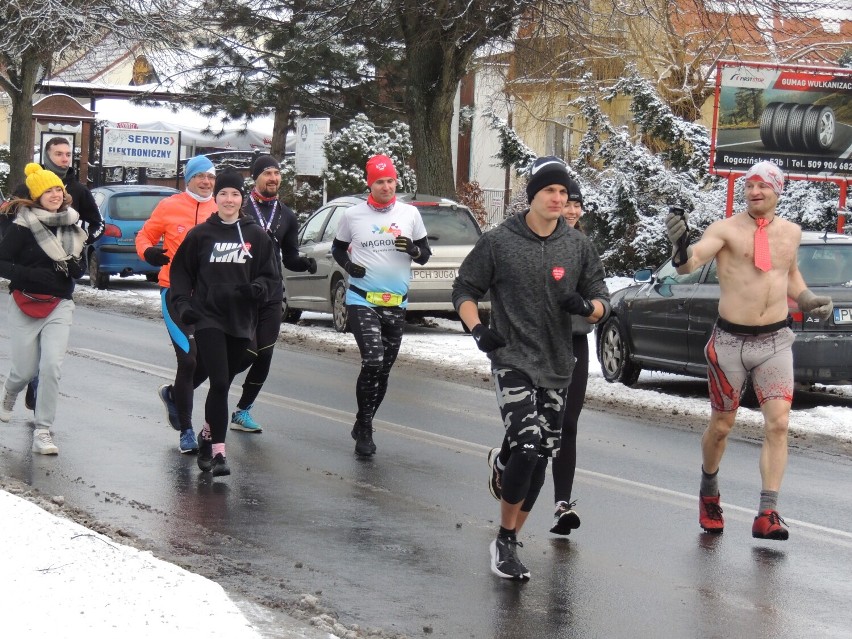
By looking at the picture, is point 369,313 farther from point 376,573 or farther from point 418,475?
point 376,573

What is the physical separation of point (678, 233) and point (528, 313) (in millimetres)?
1029

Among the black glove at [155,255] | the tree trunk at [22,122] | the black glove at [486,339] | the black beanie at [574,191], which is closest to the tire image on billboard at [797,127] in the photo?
the black glove at [155,255]

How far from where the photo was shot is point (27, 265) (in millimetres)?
9352

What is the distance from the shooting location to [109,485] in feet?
27.3

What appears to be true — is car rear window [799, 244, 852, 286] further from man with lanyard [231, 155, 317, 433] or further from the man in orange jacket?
the man in orange jacket

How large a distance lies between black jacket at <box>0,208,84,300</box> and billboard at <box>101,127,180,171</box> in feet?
89.1

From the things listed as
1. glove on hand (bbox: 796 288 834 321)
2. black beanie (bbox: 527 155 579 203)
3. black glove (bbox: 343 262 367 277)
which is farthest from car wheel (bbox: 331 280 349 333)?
black beanie (bbox: 527 155 579 203)

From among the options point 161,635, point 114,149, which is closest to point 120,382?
point 161,635

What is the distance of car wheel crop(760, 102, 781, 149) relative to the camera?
21922mm

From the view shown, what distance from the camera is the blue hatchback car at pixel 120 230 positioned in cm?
2473

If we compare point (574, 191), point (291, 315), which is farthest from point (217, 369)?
point (291, 315)

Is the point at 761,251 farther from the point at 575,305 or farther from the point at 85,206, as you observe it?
the point at 85,206

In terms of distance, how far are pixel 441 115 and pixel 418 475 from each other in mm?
15479

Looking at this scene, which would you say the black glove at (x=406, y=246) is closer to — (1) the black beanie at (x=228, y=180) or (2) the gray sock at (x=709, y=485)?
(1) the black beanie at (x=228, y=180)
